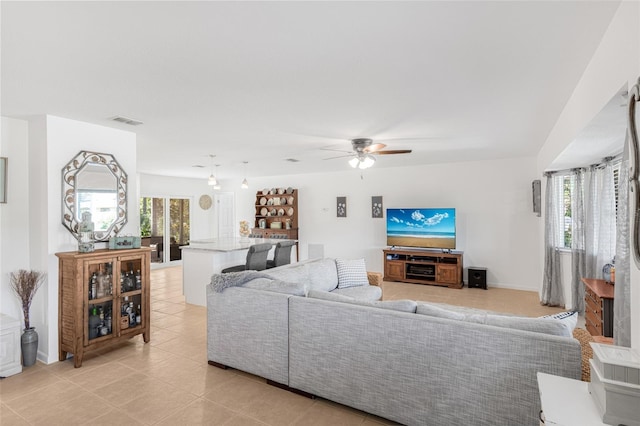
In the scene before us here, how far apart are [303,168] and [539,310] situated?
517 centimetres

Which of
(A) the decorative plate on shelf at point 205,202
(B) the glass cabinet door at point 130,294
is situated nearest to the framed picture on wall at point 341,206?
(A) the decorative plate on shelf at point 205,202

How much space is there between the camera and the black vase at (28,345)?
3.29 m

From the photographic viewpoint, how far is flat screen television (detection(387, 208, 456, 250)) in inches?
263

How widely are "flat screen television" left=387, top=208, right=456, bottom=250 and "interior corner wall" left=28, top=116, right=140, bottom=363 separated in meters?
5.63

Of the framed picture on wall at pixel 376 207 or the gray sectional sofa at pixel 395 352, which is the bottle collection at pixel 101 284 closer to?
the gray sectional sofa at pixel 395 352

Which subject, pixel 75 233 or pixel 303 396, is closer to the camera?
pixel 303 396

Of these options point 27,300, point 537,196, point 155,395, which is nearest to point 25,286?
point 27,300

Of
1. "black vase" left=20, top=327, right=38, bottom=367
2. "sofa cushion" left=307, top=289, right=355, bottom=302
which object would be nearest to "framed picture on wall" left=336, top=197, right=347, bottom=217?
"sofa cushion" left=307, top=289, right=355, bottom=302

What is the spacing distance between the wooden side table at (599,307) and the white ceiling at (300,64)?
6.13 feet

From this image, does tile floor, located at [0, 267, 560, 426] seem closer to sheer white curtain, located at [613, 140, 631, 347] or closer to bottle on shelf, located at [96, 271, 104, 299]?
bottle on shelf, located at [96, 271, 104, 299]

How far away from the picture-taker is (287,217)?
29.3ft

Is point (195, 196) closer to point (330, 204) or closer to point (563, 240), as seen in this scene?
point (330, 204)

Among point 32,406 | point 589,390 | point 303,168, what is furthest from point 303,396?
point 303,168

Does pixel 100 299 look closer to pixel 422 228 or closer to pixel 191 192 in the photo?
pixel 422 228
